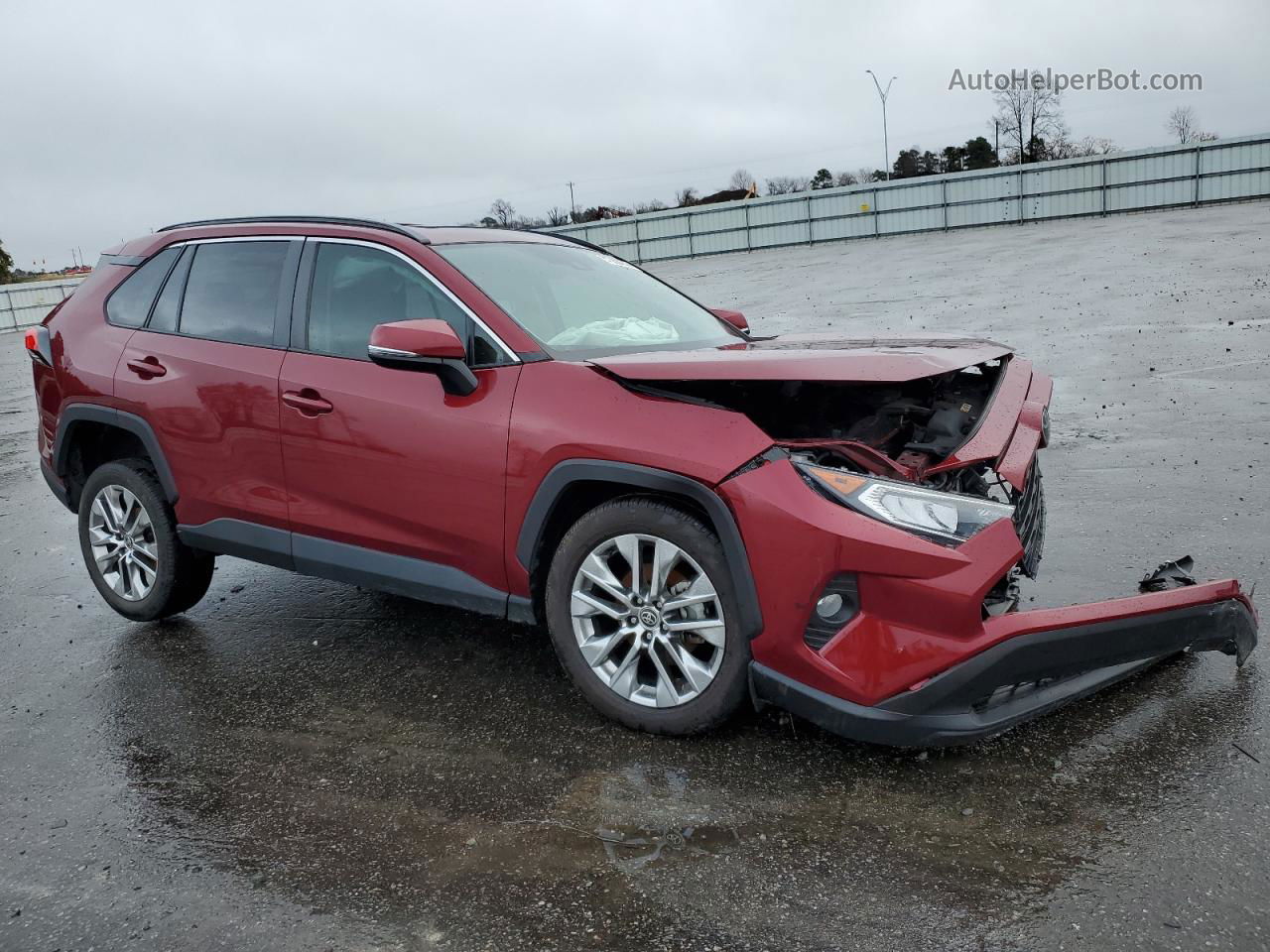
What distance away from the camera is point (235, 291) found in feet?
14.4

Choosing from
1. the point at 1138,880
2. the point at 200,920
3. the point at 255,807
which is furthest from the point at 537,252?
the point at 1138,880

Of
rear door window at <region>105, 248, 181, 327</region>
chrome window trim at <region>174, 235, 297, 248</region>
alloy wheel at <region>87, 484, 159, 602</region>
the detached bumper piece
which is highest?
chrome window trim at <region>174, 235, 297, 248</region>

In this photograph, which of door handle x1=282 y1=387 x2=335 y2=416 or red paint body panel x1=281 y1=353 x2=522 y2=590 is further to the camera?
door handle x1=282 y1=387 x2=335 y2=416

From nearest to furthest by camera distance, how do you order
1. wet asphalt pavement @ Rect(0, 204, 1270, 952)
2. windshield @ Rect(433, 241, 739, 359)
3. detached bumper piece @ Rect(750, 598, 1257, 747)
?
wet asphalt pavement @ Rect(0, 204, 1270, 952) → detached bumper piece @ Rect(750, 598, 1257, 747) → windshield @ Rect(433, 241, 739, 359)

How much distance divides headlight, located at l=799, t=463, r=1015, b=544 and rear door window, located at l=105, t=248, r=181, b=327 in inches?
132

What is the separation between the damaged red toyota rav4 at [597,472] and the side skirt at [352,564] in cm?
1

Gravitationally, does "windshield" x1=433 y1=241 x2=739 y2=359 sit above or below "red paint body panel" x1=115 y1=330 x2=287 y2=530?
above

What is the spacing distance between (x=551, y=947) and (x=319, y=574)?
2160mm

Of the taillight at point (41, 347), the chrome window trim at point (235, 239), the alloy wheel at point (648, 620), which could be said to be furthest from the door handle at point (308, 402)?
the taillight at point (41, 347)

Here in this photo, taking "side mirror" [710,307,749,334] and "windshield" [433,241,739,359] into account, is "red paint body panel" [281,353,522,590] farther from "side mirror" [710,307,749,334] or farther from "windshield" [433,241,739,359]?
"side mirror" [710,307,749,334]

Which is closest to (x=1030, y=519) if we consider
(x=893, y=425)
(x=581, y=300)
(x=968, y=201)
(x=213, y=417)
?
(x=893, y=425)

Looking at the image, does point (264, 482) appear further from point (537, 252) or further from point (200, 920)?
point (200, 920)

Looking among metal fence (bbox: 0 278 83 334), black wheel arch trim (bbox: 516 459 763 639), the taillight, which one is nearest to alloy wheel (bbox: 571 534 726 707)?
black wheel arch trim (bbox: 516 459 763 639)

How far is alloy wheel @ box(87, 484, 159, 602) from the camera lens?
4.74 meters
